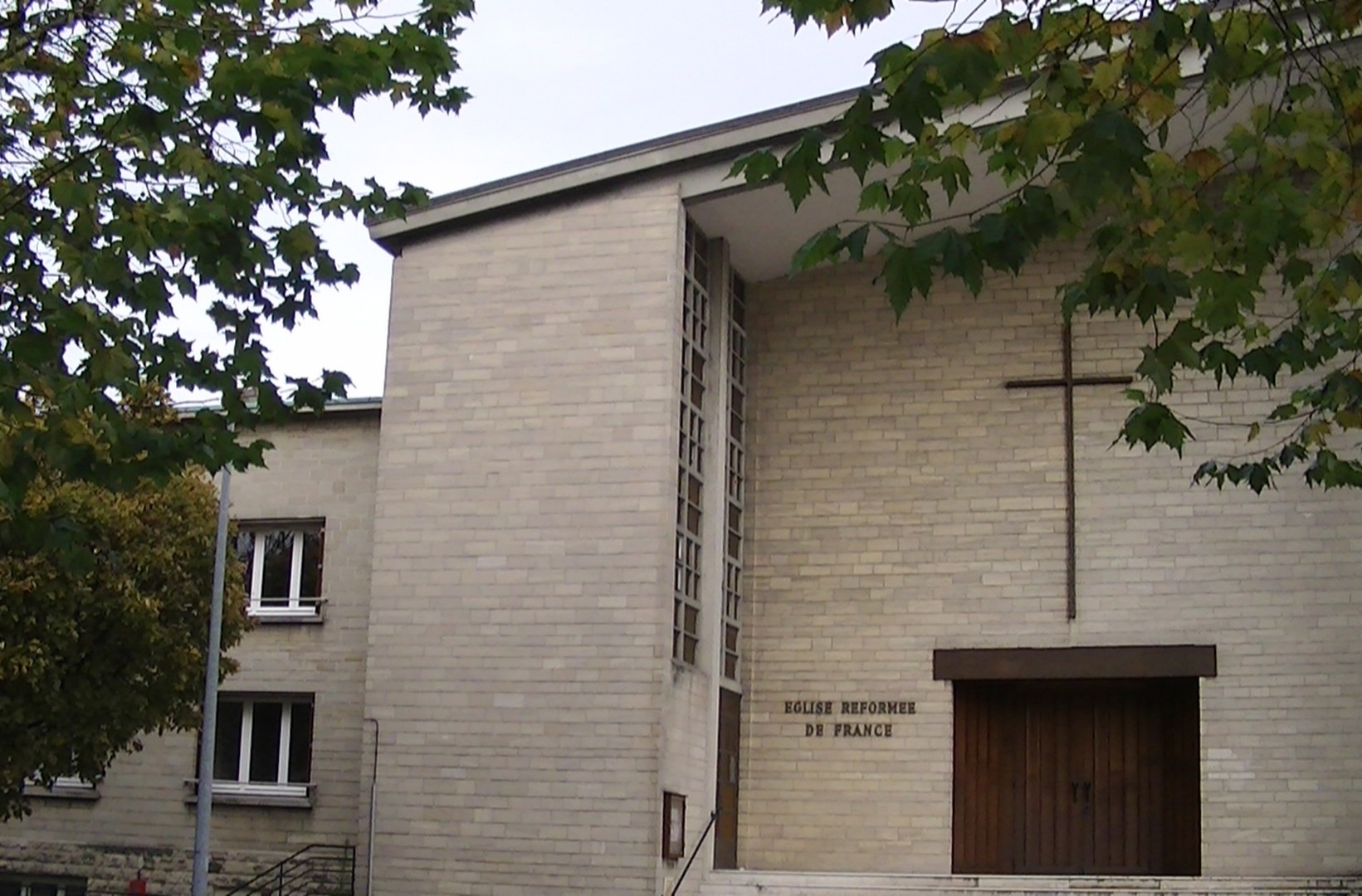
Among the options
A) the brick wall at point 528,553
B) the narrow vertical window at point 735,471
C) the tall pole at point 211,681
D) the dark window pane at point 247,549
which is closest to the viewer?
the tall pole at point 211,681

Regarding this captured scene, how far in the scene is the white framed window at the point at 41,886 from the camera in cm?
2136

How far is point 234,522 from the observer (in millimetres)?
20797

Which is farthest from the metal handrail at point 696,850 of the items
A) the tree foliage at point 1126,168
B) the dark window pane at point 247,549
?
the tree foliage at point 1126,168

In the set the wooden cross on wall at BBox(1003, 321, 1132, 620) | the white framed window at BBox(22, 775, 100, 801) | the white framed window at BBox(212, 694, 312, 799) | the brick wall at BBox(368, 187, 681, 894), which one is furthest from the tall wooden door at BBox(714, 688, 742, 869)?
the white framed window at BBox(22, 775, 100, 801)

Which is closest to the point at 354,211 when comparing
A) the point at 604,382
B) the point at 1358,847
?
the point at 604,382

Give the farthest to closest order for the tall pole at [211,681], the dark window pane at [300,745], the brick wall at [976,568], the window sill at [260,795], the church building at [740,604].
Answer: the dark window pane at [300,745]
the window sill at [260,795]
the brick wall at [976,568]
the church building at [740,604]
the tall pole at [211,681]

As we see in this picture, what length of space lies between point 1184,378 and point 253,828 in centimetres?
1072

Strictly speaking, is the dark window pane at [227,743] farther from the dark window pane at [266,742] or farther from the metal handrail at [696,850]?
the metal handrail at [696,850]

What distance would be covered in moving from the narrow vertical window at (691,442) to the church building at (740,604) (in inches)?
2.7

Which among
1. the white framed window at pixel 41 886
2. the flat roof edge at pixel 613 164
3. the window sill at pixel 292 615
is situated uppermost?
the flat roof edge at pixel 613 164

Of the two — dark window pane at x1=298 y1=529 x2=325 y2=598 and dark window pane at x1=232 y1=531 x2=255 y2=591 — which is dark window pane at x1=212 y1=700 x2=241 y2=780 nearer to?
dark window pane at x1=232 y1=531 x2=255 y2=591

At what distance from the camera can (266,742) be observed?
21375mm

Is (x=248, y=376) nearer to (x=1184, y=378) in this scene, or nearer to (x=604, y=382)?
(x=604, y=382)

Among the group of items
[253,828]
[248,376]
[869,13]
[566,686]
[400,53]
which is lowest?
[253,828]
